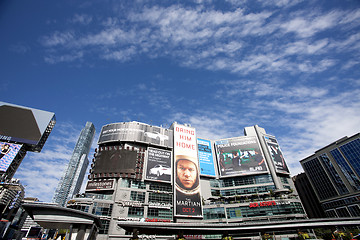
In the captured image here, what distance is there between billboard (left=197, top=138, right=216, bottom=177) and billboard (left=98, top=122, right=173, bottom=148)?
14623 millimetres

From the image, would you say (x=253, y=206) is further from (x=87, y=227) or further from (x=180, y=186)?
(x=87, y=227)

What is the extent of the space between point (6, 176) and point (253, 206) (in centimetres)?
10633

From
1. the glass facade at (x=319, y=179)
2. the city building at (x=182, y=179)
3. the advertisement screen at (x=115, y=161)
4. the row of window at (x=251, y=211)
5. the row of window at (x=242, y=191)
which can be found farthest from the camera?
the glass facade at (x=319, y=179)

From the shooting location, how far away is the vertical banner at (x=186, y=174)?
64.6 meters

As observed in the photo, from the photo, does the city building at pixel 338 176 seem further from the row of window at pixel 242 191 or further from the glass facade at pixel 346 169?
the row of window at pixel 242 191

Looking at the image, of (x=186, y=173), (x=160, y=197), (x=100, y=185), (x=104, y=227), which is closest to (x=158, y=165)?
(x=186, y=173)

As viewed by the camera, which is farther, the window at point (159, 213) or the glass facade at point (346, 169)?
the glass facade at point (346, 169)

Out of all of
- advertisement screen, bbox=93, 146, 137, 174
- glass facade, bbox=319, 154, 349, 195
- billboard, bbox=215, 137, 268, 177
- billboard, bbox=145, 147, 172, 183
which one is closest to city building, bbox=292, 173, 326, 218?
glass facade, bbox=319, 154, 349, 195

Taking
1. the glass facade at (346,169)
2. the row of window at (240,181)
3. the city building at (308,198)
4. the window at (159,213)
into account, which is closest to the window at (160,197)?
the window at (159,213)

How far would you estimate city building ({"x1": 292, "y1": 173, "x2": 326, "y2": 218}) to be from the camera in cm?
10009

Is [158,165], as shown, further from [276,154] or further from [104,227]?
[276,154]

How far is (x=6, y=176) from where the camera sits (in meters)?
82.5

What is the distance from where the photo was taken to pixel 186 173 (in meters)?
72.1

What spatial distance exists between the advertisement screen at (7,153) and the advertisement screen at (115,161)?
43.2 m
